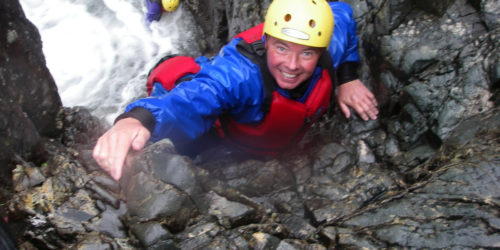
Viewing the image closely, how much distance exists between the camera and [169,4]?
1125 centimetres

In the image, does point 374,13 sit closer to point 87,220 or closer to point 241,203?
point 241,203

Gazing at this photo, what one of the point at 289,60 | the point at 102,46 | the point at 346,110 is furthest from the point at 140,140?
the point at 102,46

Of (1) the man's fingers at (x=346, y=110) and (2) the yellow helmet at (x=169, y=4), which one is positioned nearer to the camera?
(1) the man's fingers at (x=346, y=110)

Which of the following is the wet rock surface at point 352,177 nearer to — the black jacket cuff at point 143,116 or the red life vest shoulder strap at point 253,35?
the black jacket cuff at point 143,116

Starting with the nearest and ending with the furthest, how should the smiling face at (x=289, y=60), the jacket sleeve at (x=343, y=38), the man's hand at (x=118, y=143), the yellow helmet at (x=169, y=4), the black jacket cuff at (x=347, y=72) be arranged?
the man's hand at (x=118, y=143) → the smiling face at (x=289, y=60) → the jacket sleeve at (x=343, y=38) → the black jacket cuff at (x=347, y=72) → the yellow helmet at (x=169, y=4)

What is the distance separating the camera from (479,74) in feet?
12.7

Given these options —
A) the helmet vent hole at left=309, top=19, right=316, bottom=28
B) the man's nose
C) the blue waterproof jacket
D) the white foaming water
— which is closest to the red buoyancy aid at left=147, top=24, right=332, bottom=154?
the blue waterproof jacket

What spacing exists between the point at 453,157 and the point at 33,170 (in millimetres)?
3957

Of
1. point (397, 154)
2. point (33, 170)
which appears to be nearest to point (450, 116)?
point (397, 154)

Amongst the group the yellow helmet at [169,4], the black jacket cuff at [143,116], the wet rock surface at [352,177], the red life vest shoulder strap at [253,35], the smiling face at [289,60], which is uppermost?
the yellow helmet at [169,4]

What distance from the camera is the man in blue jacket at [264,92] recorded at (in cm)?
340

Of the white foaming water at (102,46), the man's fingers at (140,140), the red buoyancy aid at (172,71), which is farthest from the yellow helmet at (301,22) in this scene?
the white foaming water at (102,46)

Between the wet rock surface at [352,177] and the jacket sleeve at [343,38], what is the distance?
0.24 meters

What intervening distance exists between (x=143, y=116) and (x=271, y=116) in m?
1.76
